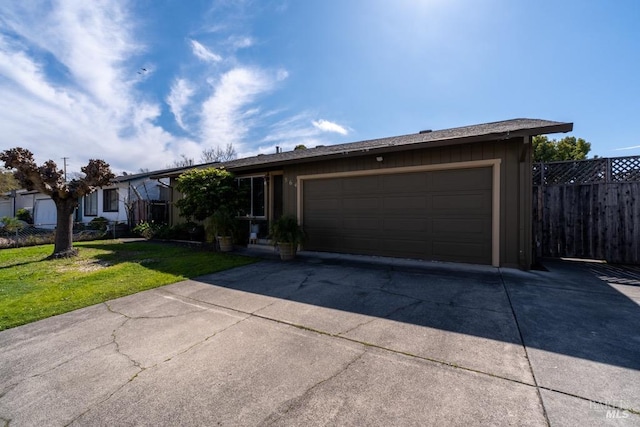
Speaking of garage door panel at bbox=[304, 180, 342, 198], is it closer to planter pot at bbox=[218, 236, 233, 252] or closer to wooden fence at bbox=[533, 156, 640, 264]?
planter pot at bbox=[218, 236, 233, 252]

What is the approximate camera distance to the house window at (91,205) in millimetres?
16594

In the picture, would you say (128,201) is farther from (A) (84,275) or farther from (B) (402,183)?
(B) (402,183)

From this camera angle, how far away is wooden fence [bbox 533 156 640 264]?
6125 mm

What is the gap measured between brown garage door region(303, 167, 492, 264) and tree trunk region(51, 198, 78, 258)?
6664 millimetres

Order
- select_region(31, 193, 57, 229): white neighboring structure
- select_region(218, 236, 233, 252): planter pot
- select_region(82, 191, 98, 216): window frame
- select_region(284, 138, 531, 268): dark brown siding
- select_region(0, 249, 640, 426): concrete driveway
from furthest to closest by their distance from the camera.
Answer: select_region(31, 193, 57, 229): white neighboring structure → select_region(82, 191, 98, 216): window frame → select_region(218, 236, 233, 252): planter pot → select_region(284, 138, 531, 268): dark brown siding → select_region(0, 249, 640, 426): concrete driveway

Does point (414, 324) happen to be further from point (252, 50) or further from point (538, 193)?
point (252, 50)

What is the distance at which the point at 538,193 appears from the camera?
6.94 meters

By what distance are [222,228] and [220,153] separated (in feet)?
81.8

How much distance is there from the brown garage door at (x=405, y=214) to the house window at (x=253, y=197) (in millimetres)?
1928

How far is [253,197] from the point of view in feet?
32.0

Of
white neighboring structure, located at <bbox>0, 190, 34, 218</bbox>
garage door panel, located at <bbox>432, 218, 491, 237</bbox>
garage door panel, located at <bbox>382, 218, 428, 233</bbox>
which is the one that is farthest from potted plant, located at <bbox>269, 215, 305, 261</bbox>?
white neighboring structure, located at <bbox>0, 190, 34, 218</bbox>

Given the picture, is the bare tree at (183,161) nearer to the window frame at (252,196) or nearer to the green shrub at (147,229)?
the green shrub at (147,229)

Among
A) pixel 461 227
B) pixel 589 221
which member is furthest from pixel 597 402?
pixel 589 221

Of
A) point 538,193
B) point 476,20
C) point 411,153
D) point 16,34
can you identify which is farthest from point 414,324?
point 16,34
